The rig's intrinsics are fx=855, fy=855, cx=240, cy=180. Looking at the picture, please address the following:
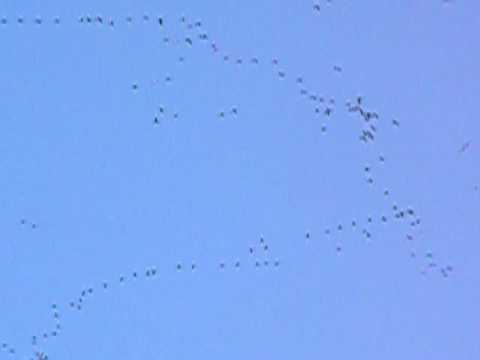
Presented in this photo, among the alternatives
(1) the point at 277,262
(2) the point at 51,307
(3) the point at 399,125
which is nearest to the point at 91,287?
(2) the point at 51,307

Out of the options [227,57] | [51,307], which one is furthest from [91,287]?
[227,57]

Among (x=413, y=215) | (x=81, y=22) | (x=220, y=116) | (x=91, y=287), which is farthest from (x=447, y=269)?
(x=81, y=22)

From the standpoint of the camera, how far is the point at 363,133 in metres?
1.13

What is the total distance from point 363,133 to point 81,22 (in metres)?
0.39

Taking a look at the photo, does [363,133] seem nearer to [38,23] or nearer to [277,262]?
[277,262]

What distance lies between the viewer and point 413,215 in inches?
44.1

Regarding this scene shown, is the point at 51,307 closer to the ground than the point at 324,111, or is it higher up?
closer to the ground

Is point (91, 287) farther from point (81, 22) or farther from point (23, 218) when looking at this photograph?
point (81, 22)

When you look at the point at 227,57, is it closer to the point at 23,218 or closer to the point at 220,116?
the point at 220,116

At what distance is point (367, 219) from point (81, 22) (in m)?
0.44

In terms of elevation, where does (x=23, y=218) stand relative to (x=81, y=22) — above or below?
below

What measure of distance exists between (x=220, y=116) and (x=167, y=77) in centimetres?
8

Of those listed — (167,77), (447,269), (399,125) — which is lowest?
(447,269)

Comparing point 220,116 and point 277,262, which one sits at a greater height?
point 220,116
